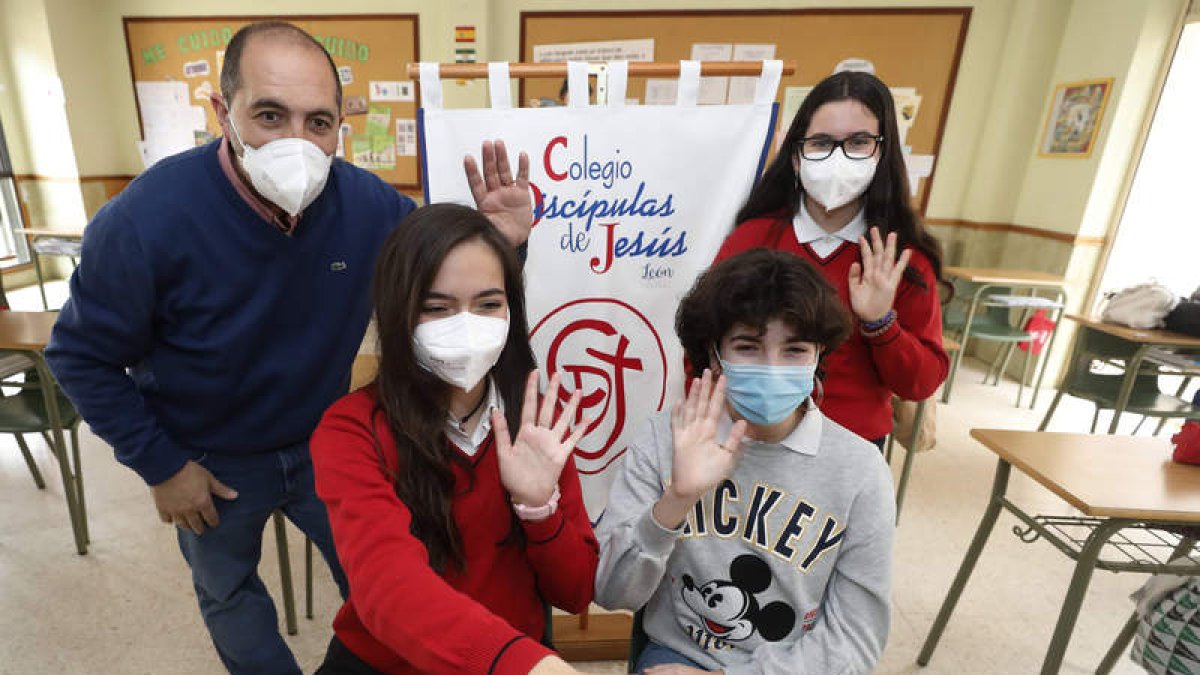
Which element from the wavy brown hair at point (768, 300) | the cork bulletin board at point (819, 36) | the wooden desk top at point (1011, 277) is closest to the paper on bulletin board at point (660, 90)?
the cork bulletin board at point (819, 36)

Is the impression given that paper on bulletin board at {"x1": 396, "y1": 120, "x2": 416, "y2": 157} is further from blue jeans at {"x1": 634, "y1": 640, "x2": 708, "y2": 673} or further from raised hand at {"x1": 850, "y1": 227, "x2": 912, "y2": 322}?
blue jeans at {"x1": 634, "y1": 640, "x2": 708, "y2": 673}

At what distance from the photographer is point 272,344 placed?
123 cm

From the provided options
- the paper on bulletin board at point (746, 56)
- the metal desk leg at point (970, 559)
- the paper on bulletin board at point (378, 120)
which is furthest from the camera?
the paper on bulletin board at point (378, 120)

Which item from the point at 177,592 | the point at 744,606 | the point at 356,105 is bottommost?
the point at 177,592

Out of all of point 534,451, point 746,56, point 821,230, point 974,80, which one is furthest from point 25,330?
point 974,80

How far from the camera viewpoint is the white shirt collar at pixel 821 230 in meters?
1.37

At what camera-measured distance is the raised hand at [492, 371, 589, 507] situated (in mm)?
948

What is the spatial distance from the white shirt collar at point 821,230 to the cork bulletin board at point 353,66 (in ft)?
13.5

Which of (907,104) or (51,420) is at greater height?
(907,104)

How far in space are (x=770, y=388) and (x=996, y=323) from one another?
4247 millimetres

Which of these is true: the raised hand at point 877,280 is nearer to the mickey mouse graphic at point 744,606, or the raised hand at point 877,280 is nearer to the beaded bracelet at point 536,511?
the mickey mouse graphic at point 744,606

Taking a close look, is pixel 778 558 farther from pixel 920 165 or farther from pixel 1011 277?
pixel 920 165

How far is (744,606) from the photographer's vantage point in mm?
1046

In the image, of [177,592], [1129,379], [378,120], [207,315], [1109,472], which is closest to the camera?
[207,315]
